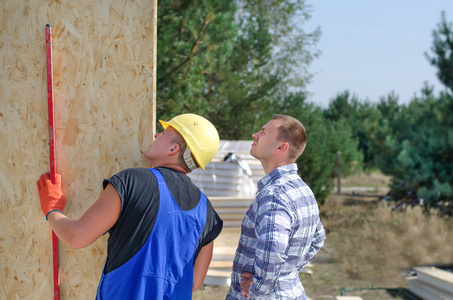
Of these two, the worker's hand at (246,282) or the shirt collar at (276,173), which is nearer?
the worker's hand at (246,282)

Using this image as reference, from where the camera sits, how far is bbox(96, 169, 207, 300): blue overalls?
6.81ft

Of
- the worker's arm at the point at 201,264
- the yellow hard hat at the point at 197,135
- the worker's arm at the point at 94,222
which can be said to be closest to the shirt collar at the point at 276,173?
the yellow hard hat at the point at 197,135

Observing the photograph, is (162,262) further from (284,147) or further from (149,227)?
(284,147)

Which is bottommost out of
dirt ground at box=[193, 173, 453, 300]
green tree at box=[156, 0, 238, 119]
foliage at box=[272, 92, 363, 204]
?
dirt ground at box=[193, 173, 453, 300]

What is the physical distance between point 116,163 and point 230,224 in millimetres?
4576

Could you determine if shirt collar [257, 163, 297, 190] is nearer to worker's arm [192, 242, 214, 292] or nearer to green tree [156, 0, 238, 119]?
worker's arm [192, 242, 214, 292]

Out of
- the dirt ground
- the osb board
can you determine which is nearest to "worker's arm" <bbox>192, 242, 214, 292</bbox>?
the osb board

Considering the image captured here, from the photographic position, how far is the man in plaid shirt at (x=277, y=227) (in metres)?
2.27

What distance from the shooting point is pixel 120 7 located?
8.70 feet

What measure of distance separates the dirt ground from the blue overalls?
4.35 metres

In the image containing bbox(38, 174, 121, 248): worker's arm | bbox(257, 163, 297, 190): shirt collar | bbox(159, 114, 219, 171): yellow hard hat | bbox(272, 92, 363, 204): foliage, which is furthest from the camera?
bbox(272, 92, 363, 204): foliage

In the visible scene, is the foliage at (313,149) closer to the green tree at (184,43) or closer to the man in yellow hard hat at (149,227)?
the green tree at (184,43)

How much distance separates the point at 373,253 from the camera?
869cm

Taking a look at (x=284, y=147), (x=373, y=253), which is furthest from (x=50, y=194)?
(x=373, y=253)
